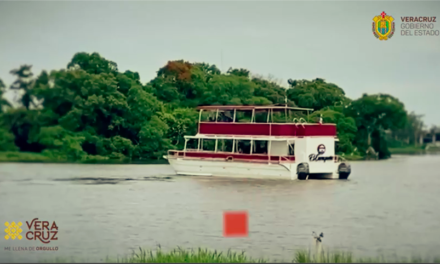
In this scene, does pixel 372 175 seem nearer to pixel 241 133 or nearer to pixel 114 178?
pixel 241 133

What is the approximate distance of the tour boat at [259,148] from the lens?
1388 cm

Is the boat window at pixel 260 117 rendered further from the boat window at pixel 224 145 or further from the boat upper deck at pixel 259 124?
the boat window at pixel 224 145

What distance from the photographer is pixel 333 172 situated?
1449 cm

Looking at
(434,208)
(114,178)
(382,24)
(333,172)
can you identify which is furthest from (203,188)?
(382,24)

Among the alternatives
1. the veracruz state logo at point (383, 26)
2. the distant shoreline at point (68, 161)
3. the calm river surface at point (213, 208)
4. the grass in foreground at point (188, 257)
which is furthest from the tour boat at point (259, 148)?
the grass in foreground at point (188, 257)

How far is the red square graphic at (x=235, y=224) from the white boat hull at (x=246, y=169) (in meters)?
4.06

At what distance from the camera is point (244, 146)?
1518 cm

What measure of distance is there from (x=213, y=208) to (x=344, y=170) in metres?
3.97

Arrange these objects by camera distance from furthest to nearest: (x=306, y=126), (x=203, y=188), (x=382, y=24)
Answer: (x=306, y=126), (x=203, y=188), (x=382, y=24)

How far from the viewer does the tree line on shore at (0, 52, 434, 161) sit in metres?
10.3

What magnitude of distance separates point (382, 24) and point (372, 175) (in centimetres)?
550

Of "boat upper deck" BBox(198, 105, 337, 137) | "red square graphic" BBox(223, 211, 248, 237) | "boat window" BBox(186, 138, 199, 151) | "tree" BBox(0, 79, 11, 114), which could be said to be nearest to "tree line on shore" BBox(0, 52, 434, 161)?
"tree" BBox(0, 79, 11, 114)

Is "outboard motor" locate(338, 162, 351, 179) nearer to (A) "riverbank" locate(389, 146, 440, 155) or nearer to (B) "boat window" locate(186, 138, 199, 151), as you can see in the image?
(A) "riverbank" locate(389, 146, 440, 155)

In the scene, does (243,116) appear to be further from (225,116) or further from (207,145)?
(207,145)
